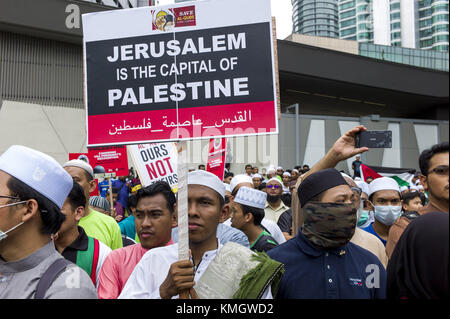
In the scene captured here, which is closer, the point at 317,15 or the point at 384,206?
the point at 317,15

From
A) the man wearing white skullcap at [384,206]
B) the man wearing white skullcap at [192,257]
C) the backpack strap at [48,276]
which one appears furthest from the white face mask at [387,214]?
the backpack strap at [48,276]

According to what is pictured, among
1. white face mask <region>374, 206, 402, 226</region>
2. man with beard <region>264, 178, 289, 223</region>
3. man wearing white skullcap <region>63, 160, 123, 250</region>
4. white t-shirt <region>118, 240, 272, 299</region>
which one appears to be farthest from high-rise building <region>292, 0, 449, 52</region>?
man with beard <region>264, 178, 289, 223</region>

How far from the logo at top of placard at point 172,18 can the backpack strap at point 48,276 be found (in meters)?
1.66

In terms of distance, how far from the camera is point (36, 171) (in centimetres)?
209

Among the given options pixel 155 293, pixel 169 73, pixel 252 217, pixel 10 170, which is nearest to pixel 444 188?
pixel 155 293

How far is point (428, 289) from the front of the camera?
48.1 inches

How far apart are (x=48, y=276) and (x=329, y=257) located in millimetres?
1473

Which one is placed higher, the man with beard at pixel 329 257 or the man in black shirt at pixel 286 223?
the man with beard at pixel 329 257

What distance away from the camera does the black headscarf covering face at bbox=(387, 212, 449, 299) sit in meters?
1.17

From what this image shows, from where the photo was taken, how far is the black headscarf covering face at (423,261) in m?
1.17

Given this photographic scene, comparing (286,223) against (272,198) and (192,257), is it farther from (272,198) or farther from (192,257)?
(192,257)

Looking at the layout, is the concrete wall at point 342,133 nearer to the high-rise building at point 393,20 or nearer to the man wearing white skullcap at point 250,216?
the man wearing white skullcap at point 250,216

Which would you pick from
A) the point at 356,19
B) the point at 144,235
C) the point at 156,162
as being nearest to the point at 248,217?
the point at 156,162

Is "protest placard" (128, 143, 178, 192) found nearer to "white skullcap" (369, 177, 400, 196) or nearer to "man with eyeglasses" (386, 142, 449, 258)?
"white skullcap" (369, 177, 400, 196)
